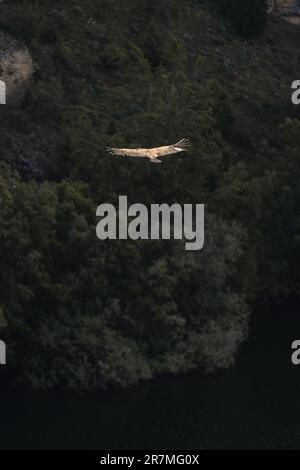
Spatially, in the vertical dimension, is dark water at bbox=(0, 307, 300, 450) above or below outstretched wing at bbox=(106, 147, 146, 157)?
below

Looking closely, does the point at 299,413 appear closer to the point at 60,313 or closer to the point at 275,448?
the point at 275,448

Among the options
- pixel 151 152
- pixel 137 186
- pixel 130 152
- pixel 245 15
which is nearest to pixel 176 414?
pixel 130 152

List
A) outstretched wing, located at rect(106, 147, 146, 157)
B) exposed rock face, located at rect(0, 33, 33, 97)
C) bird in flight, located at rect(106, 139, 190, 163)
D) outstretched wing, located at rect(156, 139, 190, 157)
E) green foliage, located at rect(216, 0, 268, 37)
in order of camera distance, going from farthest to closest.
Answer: green foliage, located at rect(216, 0, 268, 37), exposed rock face, located at rect(0, 33, 33, 97), outstretched wing, located at rect(156, 139, 190, 157), bird in flight, located at rect(106, 139, 190, 163), outstretched wing, located at rect(106, 147, 146, 157)

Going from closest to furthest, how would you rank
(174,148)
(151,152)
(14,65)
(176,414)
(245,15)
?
(176,414), (174,148), (151,152), (14,65), (245,15)

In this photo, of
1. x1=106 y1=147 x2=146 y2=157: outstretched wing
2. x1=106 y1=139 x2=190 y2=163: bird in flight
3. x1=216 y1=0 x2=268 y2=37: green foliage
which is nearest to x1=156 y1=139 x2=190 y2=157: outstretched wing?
x1=106 y1=139 x2=190 y2=163: bird in flight

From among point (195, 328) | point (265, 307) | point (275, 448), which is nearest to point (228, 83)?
point (265, 307)

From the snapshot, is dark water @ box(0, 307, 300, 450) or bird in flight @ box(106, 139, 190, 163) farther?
bird in flight @ box(106, 139, 190, 163)

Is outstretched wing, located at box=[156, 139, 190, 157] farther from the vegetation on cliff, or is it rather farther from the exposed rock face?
the exposed rock face

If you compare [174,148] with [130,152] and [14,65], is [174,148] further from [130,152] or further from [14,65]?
[14,65]
